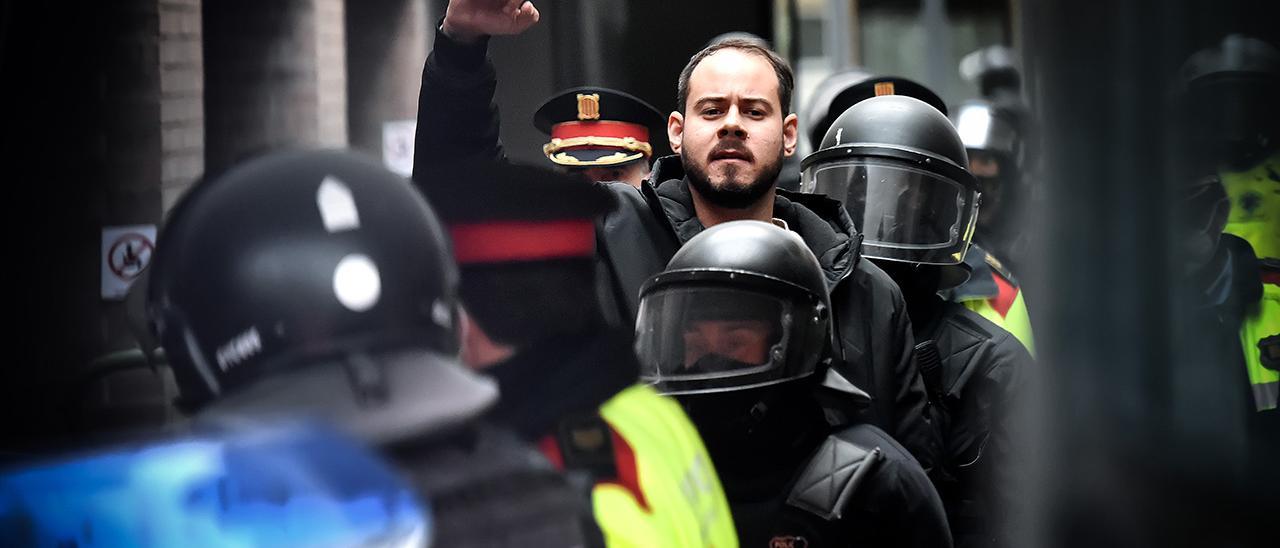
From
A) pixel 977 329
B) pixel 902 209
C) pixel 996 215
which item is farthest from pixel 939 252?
pixel 996 215


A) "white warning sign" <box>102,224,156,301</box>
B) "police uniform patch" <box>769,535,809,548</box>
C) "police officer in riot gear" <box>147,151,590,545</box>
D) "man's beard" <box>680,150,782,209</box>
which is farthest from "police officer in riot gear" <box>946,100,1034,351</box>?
"white warning sign" <box>102,224,156,301</box>

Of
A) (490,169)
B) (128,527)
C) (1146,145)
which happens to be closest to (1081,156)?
(1146,145)

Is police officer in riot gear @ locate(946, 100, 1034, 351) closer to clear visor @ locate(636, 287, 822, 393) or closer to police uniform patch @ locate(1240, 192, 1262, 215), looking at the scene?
police uniform patch @ locate(1240, 192, 1262, 215)

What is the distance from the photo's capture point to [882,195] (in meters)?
2.93

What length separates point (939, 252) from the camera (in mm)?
2934

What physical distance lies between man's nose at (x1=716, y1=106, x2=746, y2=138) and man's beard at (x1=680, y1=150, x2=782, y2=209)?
60mm

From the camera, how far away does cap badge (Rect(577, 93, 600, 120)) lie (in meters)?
2.31

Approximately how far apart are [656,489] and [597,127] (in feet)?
3.36

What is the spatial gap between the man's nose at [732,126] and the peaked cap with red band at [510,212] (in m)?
0.78

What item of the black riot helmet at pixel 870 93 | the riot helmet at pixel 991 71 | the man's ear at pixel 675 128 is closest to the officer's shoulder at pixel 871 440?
the man's ear at pixel 675 128

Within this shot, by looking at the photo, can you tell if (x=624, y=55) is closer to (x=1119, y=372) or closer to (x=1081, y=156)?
(x=1081, y=156)

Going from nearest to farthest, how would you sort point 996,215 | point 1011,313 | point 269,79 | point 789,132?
point 269,79, point 789,132, point 1011,313, point 996,215

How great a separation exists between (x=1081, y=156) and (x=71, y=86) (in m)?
1.36

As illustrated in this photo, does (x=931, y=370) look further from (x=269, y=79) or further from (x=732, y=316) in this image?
(x=269, y=79)
